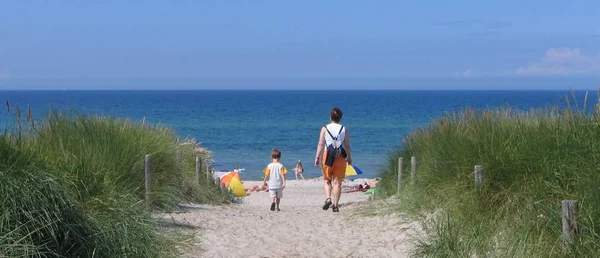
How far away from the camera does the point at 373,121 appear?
268ft

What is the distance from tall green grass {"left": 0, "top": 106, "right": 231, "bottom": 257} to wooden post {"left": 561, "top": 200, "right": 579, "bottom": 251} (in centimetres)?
383

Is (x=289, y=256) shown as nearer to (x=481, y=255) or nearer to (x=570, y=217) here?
(x=481, y=255)

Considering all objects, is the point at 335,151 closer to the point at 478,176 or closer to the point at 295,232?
the point at 295,232

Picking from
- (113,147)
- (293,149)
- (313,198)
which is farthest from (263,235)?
(293,149)

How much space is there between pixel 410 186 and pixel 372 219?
0.71m

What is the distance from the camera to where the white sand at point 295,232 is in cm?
994

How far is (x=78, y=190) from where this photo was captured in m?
8.60

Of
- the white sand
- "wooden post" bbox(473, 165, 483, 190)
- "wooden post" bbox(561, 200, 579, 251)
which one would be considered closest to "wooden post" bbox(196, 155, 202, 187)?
the white sand

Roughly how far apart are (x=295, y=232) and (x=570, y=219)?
15.5ft

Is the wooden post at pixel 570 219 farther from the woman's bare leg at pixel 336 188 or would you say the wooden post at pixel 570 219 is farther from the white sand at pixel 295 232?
the woman's bare leg at pixel 336 188

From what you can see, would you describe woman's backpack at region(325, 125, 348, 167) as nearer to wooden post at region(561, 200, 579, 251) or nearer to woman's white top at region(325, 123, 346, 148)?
woman's white top at region(325, 123, 346, 148)

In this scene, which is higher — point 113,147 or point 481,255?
point 113,147

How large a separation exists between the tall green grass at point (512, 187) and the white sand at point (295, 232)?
1.57 ft

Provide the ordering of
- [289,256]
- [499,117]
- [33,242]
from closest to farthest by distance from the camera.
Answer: [33,242], [289,256], [499,117]
